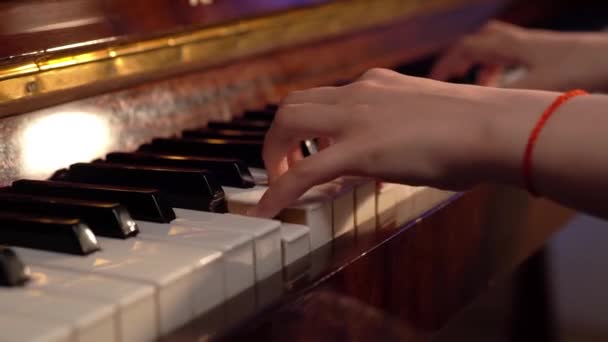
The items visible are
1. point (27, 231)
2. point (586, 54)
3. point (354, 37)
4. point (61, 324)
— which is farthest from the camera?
point (354, 37)

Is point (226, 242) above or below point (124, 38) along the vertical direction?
below

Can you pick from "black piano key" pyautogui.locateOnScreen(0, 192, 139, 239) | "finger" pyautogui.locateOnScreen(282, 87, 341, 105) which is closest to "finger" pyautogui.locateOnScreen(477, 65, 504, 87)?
"finger" pyautogui.locateOnScreen(282, 87, 341, 105)

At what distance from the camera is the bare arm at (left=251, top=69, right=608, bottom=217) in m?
0.71

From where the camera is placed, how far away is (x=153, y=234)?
748mm

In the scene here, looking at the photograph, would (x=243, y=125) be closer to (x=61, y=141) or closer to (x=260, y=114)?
(x=260, y=114)

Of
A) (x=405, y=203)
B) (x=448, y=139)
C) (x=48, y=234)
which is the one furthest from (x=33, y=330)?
(x=405, y=203)

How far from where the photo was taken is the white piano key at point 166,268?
2.10ft

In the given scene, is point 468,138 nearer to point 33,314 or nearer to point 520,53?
point 33,314

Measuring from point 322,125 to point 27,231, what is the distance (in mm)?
302

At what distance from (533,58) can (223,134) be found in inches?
24.0

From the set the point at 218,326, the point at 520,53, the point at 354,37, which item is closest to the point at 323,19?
the point at 354,37

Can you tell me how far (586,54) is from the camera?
1334 mm

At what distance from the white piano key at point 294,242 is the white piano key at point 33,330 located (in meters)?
0.25

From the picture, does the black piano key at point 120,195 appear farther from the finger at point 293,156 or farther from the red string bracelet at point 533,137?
the red string bracelet at point 533,137
